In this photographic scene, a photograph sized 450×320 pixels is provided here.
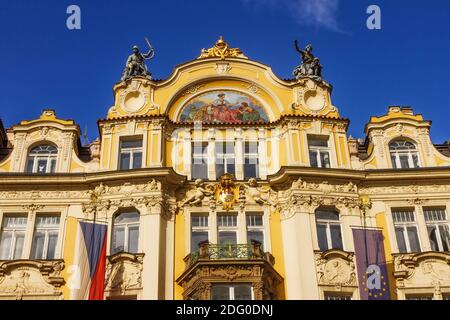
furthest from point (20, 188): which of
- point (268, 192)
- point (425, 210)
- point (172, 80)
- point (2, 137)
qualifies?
point (425, 210)

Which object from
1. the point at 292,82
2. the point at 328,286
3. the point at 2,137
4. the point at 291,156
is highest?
the point at 292,82

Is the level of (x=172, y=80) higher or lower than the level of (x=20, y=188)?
higher

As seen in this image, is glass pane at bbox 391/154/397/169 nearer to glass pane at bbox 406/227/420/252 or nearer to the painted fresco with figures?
glass pane at bbox 406/227/420/252

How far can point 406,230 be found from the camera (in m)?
27.5

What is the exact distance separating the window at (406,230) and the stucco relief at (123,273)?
1133 cm

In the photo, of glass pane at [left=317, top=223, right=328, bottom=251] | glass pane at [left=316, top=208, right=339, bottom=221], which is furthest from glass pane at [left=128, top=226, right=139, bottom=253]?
glass pane at [left=316, top=208, right=339, bottom=221]

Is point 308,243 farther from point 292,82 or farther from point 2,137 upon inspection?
point 2,137

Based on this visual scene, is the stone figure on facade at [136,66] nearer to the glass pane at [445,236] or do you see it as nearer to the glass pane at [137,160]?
the glass pane at [137,160]

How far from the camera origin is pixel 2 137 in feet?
102

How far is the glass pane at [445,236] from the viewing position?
27.0 meters

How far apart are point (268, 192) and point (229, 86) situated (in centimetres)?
650

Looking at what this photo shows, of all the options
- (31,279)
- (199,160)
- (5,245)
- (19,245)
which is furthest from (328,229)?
(5,245)
